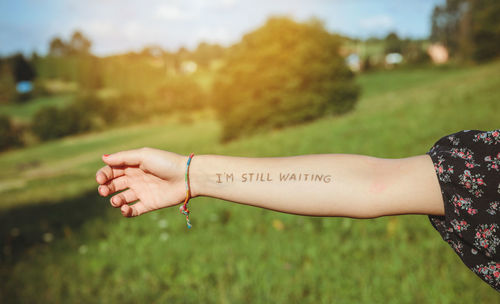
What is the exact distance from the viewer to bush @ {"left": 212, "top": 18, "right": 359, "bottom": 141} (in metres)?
13.8

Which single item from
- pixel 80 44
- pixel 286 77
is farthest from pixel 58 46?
pixel 286 77

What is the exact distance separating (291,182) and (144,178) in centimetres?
73

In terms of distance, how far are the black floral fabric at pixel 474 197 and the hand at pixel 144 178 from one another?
1044mm

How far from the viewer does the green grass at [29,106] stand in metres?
21.9

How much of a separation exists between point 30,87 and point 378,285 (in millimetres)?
27298

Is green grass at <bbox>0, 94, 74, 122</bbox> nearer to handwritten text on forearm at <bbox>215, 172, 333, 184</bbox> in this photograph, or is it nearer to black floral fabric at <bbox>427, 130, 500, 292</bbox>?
handwritten text on forearm at <bbox>215, 172, 333, 184</bbox>

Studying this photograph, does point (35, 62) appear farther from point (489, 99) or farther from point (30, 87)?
point (489, 99)

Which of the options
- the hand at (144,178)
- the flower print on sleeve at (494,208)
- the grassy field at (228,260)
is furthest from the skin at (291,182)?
the grassy field at (228,260)

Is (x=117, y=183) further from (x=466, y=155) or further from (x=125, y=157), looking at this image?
(x=466, y=155)

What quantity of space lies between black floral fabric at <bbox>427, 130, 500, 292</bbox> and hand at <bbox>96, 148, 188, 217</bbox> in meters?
1.04

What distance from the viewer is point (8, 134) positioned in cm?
2036

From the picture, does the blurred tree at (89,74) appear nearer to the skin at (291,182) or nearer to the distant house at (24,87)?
the distant house at (24,87)

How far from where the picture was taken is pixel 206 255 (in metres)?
3.52

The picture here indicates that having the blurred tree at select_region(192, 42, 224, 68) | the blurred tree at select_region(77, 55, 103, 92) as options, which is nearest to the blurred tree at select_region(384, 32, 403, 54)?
the blurred tree at select_region(192, 42, 224, 68)
